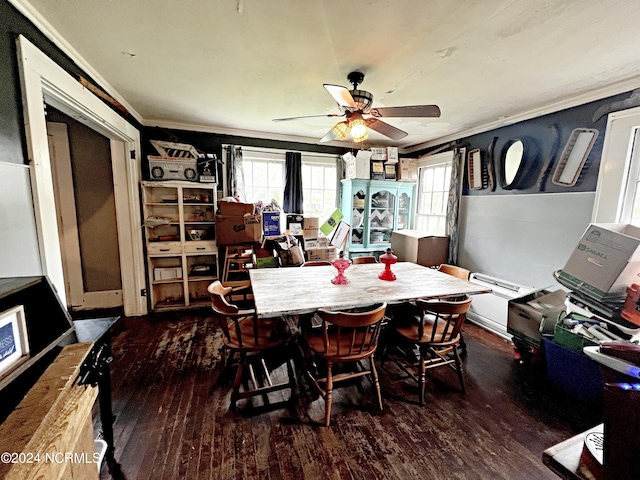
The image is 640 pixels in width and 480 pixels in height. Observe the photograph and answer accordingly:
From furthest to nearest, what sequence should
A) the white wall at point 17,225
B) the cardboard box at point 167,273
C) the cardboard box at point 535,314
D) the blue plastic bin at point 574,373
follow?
1. the cardboard box at point 167,273
2. the cardboard box at point 535,314
3. the blue plastic bin at point 574,373
4. the white wall at point 17,225

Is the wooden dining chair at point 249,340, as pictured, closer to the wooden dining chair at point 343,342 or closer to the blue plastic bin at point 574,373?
the wooden dining chair at point 343,342

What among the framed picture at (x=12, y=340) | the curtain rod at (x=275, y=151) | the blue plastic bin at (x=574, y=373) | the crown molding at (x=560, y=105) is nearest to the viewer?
the framed picture at (x=12, y=340)

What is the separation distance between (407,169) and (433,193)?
590 mm

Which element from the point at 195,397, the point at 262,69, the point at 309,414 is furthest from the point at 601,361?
the point at 262,69

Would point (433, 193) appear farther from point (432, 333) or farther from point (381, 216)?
point (432, 333)

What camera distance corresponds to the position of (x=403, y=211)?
456 centimetres

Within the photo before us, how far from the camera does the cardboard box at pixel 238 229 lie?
344cm

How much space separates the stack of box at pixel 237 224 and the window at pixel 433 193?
2576 millimetres

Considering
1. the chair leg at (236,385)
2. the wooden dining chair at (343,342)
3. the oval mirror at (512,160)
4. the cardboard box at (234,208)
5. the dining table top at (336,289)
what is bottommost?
the chair leg at (236,385)

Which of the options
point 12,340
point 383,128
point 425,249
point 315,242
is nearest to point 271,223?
point 315,242

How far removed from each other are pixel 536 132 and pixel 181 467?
4121mm

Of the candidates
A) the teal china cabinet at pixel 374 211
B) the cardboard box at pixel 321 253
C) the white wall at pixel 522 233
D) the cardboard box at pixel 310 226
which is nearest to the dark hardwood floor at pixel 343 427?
the white wall at pixel 522 233

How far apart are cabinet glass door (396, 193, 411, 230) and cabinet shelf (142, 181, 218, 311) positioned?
297 centimetres

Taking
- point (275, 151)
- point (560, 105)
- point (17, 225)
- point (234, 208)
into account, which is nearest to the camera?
point (17, 225)
